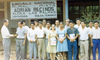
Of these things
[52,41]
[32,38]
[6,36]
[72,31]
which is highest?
[72,31]

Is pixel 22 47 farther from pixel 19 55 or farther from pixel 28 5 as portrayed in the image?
pixel 28 5

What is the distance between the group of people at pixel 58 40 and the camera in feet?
22.3

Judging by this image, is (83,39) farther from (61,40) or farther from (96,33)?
(61,40)

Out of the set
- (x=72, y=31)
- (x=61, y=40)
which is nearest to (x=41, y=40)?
(x=61, y=40)

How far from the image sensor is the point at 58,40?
22.4 ft

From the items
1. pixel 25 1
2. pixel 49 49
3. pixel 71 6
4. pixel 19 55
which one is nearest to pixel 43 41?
pixel 49 49

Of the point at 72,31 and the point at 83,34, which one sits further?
the point at 83,34

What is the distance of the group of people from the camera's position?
268 inches

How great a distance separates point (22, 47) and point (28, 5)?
2466mm

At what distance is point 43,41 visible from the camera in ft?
23.5

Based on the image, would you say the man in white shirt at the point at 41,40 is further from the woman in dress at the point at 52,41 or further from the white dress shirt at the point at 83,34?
the white dress shirt at the point at 83,34

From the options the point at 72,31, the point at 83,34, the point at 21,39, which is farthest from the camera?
the point at 21,39

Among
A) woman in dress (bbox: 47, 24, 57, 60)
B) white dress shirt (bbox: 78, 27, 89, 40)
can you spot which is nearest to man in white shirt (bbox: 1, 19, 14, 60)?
woman in dress (bbox: 47, 24, 57, 60)

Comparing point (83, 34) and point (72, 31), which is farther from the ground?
point (72, 31)
